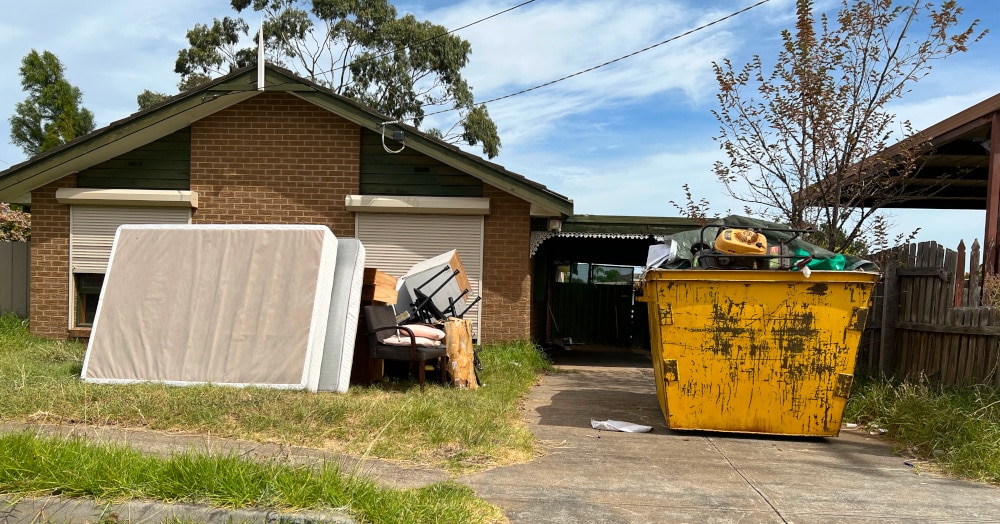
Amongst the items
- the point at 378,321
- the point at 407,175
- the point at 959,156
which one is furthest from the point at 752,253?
the point at 959,156

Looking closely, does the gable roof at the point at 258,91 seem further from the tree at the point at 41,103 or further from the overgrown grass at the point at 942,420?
the tree at the point at 41,103

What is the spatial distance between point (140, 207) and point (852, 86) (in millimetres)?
10006

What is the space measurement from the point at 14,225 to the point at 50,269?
29.3 feet

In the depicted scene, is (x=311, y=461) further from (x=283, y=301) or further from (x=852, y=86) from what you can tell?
(x=852, y=86)

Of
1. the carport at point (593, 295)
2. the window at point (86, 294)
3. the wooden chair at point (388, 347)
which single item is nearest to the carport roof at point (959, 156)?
the carport at point (593, 295)

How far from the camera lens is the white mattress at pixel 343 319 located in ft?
26.2

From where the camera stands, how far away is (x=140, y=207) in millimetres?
12055

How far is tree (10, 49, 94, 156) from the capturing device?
39.2 m

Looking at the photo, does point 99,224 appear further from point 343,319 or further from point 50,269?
point 343,319

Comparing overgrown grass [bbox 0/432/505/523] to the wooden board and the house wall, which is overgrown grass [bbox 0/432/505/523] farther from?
the house wall

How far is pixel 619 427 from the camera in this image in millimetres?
7457

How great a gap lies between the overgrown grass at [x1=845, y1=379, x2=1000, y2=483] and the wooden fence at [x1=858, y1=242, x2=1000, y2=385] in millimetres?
269

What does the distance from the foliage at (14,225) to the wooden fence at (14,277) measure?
20.1 ft

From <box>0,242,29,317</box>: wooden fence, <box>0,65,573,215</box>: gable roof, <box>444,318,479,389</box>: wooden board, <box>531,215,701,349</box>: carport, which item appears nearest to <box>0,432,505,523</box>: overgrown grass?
<box>444,318,479,389</box>: wooden board
